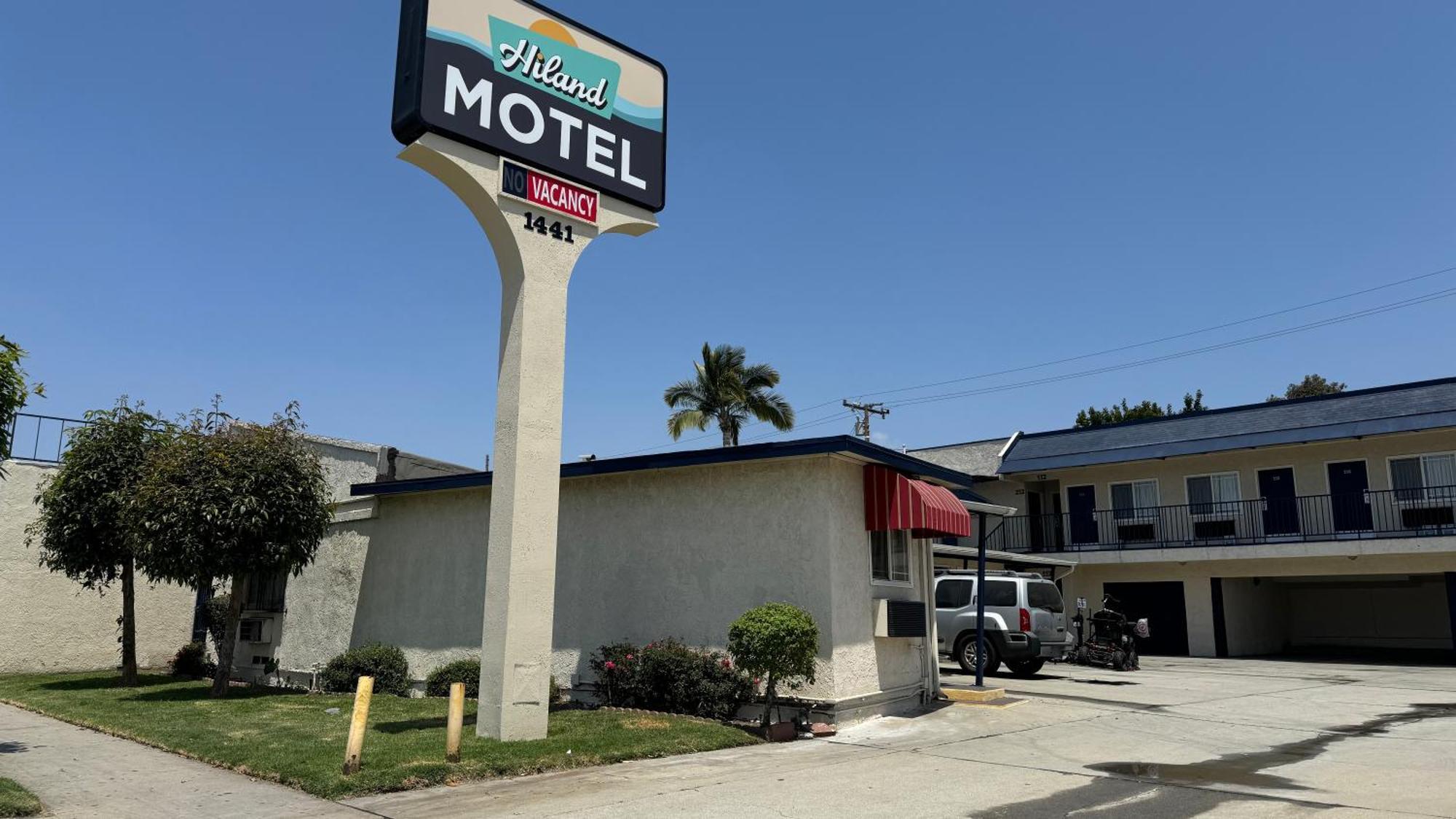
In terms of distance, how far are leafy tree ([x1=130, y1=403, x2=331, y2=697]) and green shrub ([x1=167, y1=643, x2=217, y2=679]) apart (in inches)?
174

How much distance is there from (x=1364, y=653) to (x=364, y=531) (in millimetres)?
29902

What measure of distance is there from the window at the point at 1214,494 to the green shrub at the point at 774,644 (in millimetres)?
22217

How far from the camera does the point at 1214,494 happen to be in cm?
2967

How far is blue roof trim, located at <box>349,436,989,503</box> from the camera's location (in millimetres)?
12688

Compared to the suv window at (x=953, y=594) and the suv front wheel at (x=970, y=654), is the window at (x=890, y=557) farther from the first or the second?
the suv window at (x=953, y=594)

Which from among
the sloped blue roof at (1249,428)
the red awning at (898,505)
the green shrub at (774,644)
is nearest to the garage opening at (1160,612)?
the sloped blue roof at (1249,428)

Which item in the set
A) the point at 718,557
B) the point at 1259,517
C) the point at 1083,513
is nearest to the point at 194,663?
the point at 718,557

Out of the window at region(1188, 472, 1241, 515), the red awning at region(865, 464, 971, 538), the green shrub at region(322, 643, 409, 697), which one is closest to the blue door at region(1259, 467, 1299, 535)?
the window at region(1188, 472, 1241, 515)

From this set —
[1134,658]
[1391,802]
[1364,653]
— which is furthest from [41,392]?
[1364,653]

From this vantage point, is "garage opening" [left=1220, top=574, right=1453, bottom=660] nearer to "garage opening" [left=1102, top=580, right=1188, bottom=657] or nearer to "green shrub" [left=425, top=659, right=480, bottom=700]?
"garage opening" [left=1102, top=580, right=1188, bottom=657]

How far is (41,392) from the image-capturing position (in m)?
10.0

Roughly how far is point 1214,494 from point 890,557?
19.9 m

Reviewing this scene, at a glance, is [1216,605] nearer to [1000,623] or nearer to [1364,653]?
[1364,653]

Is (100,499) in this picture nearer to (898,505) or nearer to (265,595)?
(265,595)
